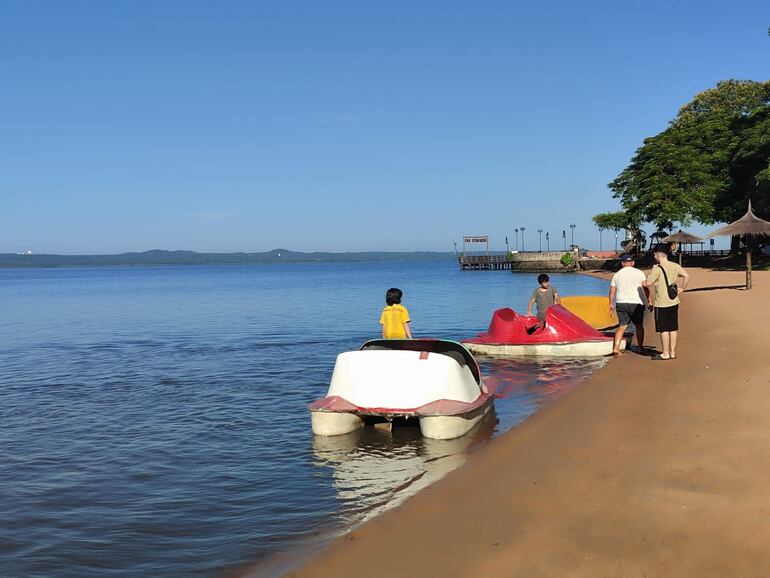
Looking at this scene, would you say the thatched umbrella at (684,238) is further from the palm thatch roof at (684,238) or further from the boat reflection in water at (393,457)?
the boat reflection in water at (393,457)

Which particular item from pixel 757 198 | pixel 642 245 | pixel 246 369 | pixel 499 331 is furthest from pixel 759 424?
pixel 642 245

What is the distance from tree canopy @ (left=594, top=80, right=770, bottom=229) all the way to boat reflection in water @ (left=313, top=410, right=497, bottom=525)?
39615mm

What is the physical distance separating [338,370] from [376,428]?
105 cm

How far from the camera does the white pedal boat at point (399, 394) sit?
8477 millimetres

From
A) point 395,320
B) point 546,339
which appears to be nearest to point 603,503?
point 395,320

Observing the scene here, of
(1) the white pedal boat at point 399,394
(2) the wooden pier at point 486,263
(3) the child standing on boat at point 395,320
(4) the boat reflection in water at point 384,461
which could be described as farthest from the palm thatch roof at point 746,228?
(2) the wooden pier at point 486,263

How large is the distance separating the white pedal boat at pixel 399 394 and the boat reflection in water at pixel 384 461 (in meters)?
0.19

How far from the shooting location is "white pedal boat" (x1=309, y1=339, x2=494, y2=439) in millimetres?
8477

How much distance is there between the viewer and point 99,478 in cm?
796

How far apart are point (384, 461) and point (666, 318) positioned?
20.7 feet

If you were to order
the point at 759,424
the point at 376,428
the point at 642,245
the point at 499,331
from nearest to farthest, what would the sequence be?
the point at 759,424 → the point at 376,428 → the point at 499,331 → the point at 642,245

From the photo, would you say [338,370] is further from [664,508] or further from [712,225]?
[712,225]

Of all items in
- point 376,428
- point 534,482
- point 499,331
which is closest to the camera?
point 534,482

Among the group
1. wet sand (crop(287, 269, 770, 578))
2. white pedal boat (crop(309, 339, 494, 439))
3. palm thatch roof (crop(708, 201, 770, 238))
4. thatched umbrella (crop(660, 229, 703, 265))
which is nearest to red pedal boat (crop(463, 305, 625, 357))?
wet sand (crop(287, 269, 770, 578))
